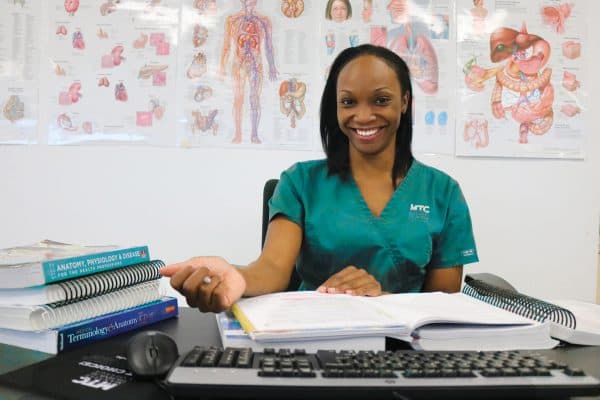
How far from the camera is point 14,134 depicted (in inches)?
73.4

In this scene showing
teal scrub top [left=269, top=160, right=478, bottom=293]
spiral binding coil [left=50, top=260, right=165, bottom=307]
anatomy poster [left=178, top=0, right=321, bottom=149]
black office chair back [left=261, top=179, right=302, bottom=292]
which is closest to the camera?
spiral binding coil [left=50, top=260, right=165, bottom=307]

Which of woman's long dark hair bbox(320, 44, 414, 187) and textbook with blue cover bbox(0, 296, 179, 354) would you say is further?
woman's long dark hair bbox(320, 44, 414, 187)

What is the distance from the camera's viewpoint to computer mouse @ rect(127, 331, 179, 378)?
1.67 feet

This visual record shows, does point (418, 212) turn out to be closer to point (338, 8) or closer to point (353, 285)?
point (353, 285)

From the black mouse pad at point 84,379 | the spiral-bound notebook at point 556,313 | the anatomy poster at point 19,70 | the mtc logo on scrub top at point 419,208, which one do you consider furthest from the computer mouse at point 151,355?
the anatomy poster at point 19,70

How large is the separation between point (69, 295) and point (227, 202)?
1192mm

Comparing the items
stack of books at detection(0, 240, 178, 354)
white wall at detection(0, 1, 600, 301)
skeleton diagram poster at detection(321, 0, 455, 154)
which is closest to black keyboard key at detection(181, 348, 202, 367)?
stack of books at detection(0, 240, 178, 354)

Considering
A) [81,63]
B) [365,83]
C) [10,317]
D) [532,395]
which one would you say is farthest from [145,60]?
[532,395]

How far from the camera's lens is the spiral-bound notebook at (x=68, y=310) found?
2.07 feet

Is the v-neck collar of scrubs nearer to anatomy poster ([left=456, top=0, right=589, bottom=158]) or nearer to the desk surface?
the desk surface

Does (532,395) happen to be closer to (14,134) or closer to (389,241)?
(389,241)

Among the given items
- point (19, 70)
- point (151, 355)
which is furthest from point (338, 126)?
point (19, 70)

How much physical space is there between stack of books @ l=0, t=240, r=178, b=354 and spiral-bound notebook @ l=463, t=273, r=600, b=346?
543mm

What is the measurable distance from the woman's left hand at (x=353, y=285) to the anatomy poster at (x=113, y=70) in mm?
1130
